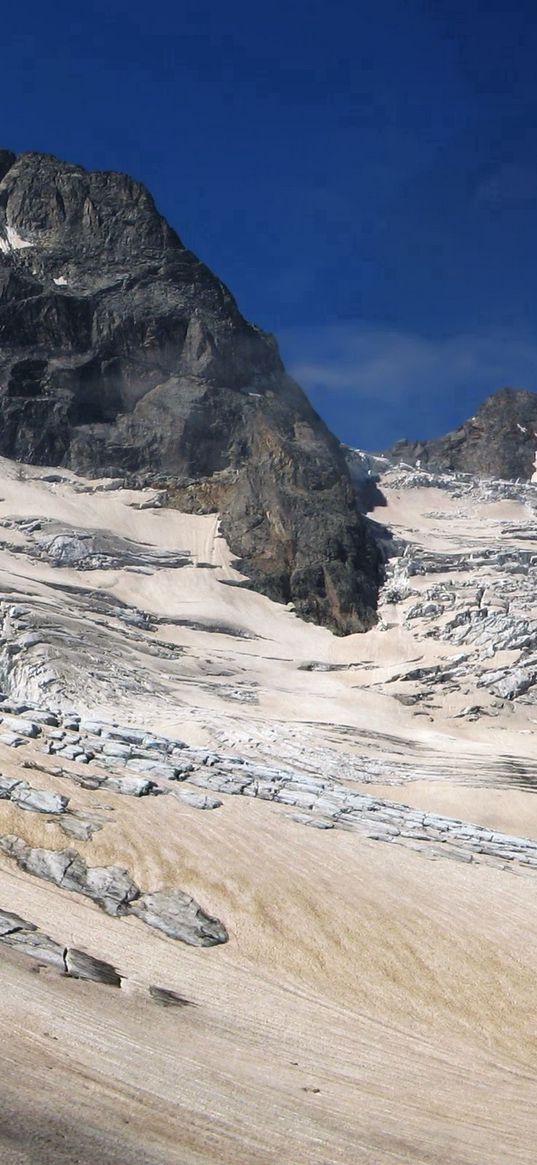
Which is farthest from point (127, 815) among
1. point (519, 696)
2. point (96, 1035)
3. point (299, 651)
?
point (299, 651)

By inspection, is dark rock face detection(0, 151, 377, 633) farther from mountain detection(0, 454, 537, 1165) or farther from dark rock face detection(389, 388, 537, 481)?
mountain detection(0, 454, 537, 1165)

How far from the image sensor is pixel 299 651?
7288 centimetres

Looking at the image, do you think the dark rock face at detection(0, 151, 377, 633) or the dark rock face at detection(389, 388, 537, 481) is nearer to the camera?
the dark rock face at detection(0, 151, 377, 633)

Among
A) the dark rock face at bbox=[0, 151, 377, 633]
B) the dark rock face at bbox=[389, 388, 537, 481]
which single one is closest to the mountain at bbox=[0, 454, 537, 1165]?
the dark rock face at bbox=[0, 151, 377, 633]

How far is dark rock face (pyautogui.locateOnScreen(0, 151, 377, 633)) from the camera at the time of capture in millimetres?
88500

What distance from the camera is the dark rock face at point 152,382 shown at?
88.5 m

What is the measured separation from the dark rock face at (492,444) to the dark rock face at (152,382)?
124 ft

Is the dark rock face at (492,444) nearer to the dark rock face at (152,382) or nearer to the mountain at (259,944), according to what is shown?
the dark rock face at (152,382)

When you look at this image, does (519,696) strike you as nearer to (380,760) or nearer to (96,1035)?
(380,760)

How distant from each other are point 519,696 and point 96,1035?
164 ft

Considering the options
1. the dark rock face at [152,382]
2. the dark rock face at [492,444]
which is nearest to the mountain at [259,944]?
the dark rock face at [152,382]

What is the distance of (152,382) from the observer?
105812 millimetres

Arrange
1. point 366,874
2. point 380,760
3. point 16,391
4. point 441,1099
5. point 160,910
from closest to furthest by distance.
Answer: point 441,1099, point 160,910, point 366,874, point 380,760, point 16,391

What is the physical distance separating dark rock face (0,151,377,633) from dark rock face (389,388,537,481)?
3777cm
